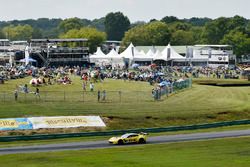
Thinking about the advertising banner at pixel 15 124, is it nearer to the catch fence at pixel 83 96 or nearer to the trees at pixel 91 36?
the catch fence at pixel 83 96

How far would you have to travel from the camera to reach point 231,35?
19300 cm

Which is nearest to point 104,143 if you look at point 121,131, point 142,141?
point 142,141

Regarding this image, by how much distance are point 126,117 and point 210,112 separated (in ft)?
35.3

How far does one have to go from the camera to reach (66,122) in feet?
185

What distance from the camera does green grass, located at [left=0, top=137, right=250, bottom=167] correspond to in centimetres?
3806

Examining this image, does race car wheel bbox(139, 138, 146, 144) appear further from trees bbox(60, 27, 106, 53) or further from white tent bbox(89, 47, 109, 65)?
trees bbox(60, 27, 106, 53)

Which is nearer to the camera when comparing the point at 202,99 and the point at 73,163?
the point at 73,163

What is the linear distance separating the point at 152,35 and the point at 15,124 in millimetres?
145927

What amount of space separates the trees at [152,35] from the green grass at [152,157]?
489ft

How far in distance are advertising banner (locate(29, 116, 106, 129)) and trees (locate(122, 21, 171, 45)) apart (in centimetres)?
13915

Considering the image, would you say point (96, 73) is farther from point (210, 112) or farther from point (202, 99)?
point (210, 112)

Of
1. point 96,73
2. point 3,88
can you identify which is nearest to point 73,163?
point 3,88

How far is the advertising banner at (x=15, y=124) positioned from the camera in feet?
177

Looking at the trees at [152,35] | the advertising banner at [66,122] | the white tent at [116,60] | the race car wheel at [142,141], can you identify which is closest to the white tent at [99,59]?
the white tent at [116,60]
